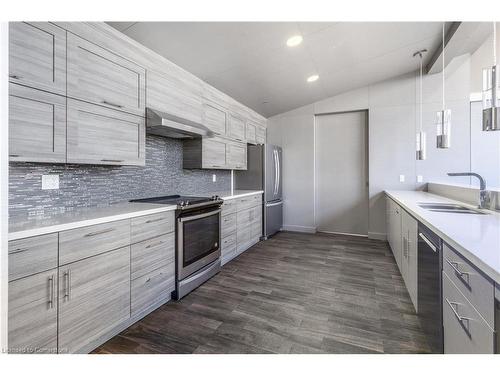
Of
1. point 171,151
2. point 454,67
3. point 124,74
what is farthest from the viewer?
point 454,67

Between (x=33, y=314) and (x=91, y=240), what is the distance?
0.46m

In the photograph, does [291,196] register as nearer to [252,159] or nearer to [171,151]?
[252,159]

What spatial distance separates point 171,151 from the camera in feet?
10.5

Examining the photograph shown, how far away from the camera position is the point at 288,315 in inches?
83.4

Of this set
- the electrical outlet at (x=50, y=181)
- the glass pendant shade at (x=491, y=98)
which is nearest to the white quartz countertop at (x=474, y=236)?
the glass pendant shade at (x=491, y=98)

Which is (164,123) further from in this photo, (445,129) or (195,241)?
(445,129)

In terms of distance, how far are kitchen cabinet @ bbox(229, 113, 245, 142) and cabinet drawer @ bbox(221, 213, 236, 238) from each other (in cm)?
134

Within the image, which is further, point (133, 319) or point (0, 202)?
point (133, 319)

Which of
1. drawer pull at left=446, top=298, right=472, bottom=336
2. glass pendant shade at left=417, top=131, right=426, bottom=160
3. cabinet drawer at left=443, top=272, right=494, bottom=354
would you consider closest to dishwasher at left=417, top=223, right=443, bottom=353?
cabinet drawer at left=443, top=272, right=494, bottom=354

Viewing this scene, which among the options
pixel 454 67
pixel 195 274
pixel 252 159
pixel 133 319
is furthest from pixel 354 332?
pixel 454 67

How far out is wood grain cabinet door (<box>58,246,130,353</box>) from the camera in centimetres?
150

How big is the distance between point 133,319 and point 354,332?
1725 millimetres

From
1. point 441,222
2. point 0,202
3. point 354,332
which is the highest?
Result: point 0,202

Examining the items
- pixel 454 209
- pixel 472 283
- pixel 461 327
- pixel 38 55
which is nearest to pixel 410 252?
pixel 454 209
